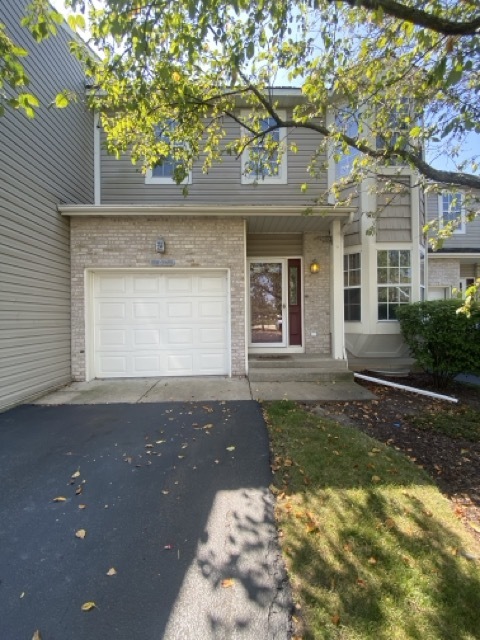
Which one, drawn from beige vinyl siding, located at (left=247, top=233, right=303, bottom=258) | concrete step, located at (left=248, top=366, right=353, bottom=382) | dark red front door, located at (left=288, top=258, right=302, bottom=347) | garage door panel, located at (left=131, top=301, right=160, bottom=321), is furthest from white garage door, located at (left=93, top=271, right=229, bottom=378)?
dark red front door, located at (left=288, top=258, right=302, bottom=347)

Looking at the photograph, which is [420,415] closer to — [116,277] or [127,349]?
[127,349]

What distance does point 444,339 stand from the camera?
6344 mm

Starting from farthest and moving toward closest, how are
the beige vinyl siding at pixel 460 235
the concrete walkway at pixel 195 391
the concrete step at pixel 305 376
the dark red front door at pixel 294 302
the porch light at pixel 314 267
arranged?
1. the beige vinyl siding at pixel 460 235
2. the dark red front door at pixel 294 302
3. the porch light at pixel 314 267
4. the concrete step at pixel 305 376
5. the concrete walkway at pixel 195 391

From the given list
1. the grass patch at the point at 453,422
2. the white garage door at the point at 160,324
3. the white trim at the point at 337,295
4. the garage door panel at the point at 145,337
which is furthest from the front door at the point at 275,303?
the grass patch at the point at 453,422

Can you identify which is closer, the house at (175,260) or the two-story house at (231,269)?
the house at (175,260)

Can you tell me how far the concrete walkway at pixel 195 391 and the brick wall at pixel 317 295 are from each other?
1.60 metres

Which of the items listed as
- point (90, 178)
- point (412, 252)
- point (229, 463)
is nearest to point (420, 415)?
point (229, 463)

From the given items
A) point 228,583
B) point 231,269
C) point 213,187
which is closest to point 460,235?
point 213,187

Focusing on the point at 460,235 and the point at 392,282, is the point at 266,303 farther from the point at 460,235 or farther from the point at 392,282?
the point at 460,235

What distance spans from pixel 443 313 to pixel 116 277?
6.65m

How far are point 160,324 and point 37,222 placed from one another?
114 inches

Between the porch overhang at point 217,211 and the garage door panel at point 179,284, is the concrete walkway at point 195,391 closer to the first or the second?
the garage door panel at point 179,284

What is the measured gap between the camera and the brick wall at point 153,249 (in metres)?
6.85

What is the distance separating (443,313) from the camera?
20.8ft
